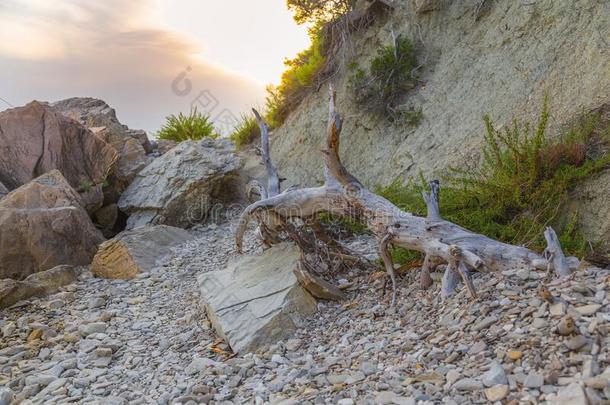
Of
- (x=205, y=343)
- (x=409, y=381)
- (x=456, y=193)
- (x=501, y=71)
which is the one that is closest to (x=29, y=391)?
(x=205, y=343)

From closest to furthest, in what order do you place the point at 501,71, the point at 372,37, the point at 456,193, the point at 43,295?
the point at 456,193, the point at 43,295, the point at 501,71, the point at 372,37

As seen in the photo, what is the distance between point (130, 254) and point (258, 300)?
3001mm

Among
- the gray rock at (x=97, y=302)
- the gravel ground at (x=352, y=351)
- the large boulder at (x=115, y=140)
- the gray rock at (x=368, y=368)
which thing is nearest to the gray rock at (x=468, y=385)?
the gravel ground at (x=352, y=351)

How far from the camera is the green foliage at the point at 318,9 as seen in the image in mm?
9820

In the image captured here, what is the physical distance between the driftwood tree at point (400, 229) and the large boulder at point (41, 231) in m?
2.79

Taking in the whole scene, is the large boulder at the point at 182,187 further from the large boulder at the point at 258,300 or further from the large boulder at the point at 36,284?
the large boulder at the point at 258,300

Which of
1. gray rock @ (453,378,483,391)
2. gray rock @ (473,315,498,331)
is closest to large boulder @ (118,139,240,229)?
gray rock @ (473,315,498,331)

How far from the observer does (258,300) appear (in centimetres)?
445

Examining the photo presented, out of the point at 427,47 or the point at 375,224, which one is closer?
the point at 375,224

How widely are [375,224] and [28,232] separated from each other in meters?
4.82

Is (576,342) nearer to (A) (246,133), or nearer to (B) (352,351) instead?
(B) (352,351)

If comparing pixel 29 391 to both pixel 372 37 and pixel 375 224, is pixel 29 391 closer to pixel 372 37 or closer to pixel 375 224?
pixel 375 224

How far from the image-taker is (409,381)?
282 centimetres

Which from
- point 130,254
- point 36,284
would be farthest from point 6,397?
point 130,254
